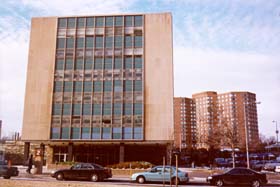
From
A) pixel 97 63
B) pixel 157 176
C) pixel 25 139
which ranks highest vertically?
pixel 97 63

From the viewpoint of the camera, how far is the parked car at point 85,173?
26750 mm

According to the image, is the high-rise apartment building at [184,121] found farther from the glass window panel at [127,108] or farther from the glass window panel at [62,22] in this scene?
the glass window panel at [62,22]

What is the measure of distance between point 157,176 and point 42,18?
40894 millimetres

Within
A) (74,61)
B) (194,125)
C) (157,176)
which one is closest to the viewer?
(157,176)

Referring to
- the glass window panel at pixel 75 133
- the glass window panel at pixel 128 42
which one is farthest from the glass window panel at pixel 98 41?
the glass window panel at pixel 75 133

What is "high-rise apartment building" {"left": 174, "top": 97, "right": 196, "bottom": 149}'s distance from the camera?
304 ft

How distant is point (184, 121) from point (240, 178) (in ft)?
233

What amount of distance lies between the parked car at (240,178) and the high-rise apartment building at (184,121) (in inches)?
2584

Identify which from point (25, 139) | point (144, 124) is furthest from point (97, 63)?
point (25, 139)

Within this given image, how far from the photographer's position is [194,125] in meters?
96.9

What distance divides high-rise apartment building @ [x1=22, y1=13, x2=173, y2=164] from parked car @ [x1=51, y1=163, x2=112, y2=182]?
932 inches

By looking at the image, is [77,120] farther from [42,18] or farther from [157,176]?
[157,176]

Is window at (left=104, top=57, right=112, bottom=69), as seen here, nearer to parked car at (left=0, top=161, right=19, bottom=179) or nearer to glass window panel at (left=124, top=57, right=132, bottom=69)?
glass window panel at (left=124, top=57, right=132, bottom=69)

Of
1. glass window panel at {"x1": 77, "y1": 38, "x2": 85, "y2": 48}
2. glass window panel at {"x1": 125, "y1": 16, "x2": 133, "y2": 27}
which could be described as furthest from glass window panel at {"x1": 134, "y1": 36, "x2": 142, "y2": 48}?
glass window panel at {"x1": 77, "y1": 38, "x2": 85, "y2": 48}
